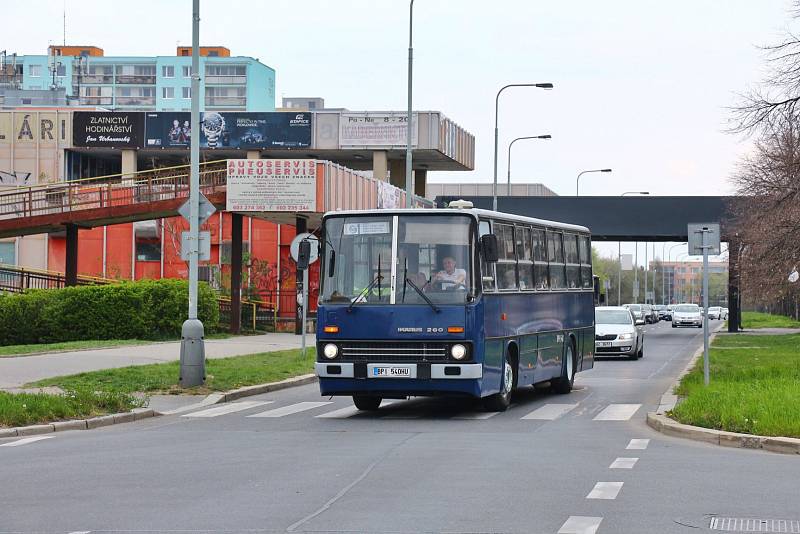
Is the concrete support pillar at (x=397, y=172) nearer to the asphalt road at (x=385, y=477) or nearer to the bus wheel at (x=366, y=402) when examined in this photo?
the bus wheel at (x=366, y=402)

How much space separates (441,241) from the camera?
60.3 ft

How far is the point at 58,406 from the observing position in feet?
57.0

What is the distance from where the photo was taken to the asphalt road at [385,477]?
9.52 m

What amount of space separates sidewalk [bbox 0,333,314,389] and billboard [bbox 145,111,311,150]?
37.2m

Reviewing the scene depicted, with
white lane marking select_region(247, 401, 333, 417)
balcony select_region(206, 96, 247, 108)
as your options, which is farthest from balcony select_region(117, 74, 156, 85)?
white lane marking select_region(247, 401, 333, 417)

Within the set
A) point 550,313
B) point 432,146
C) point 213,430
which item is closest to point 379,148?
point 432,146

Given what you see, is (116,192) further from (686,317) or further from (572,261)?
(686,317)

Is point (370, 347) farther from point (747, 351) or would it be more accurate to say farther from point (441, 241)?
point (747, 351)

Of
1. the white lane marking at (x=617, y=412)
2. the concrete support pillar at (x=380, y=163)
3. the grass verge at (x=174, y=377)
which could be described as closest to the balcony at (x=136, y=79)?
the concrete support pillar at (x=380, y=163)

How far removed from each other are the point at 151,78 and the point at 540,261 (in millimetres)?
151118

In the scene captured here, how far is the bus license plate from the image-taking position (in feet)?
59.0

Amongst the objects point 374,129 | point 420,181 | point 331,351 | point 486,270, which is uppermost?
point 374,129

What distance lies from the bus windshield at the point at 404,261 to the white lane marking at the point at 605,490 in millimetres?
6883

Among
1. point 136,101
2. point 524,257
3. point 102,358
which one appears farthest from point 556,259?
point 136,101
